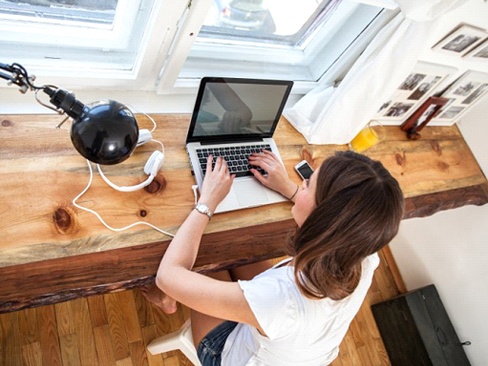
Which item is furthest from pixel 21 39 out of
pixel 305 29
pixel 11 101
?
pixel 305 29

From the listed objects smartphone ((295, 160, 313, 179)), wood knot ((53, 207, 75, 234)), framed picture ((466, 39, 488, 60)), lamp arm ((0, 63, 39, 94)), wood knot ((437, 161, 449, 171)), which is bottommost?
wood knot ((53, 207, 75, 234))

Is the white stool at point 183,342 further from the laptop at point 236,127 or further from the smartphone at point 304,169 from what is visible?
the smartphone at point 304,169

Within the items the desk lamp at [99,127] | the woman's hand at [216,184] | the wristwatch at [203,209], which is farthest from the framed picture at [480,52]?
the desk lamp at [99,127]

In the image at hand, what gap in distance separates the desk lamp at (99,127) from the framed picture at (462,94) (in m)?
1.42

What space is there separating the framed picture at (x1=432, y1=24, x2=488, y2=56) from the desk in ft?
2.34

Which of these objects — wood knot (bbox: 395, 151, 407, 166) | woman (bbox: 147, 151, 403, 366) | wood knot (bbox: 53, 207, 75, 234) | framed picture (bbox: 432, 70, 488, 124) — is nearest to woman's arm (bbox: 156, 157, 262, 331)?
woman (bbox: 147, 151, 403, 366)

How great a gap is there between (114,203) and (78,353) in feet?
2.70

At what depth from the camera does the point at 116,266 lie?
3.05ft

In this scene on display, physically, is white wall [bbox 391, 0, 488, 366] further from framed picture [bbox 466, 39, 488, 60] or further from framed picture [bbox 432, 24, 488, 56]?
framed picture [bbox 432, 24, 488, 56]

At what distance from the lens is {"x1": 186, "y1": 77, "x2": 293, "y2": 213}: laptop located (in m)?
1.10

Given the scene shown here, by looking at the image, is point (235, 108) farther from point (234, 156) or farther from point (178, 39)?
point (178, 39)

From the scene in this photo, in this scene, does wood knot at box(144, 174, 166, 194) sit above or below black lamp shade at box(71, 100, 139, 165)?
below

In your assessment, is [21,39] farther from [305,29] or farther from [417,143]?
[417,143]

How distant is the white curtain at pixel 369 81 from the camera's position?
A: 3.57 feet
